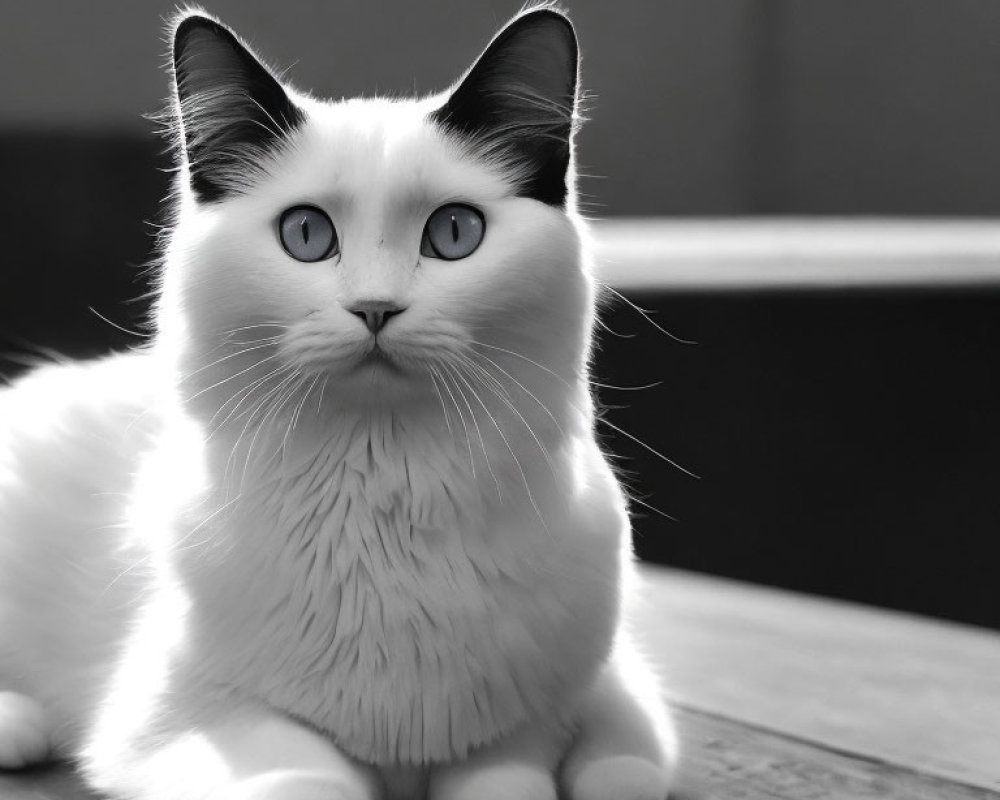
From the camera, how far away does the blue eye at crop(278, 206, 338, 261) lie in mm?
1037

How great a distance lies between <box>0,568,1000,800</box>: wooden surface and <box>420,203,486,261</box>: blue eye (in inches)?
24.4

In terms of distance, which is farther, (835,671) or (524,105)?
(835,671)

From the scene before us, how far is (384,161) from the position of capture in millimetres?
1044

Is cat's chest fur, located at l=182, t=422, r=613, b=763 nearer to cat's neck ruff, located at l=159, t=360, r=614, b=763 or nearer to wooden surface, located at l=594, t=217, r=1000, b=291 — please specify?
cat's neck ruff, located at l=159, t=360, r=614, b=763

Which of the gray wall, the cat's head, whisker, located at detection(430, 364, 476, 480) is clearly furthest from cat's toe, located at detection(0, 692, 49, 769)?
the gray wall

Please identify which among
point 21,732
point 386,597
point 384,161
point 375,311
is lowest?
point 21,732

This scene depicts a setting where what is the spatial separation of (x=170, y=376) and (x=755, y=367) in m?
Answer: 1.71

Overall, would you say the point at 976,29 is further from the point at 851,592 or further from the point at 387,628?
the point at 387,628

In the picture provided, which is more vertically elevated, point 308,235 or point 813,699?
point 308,235

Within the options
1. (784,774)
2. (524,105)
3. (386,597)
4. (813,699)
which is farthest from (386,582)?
(813,699)

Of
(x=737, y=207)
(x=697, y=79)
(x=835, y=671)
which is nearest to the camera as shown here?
(x=835, y=671)

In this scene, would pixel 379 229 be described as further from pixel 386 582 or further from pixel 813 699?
pixel 813 699

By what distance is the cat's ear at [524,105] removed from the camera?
1.10m

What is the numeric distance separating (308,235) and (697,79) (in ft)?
9.52
